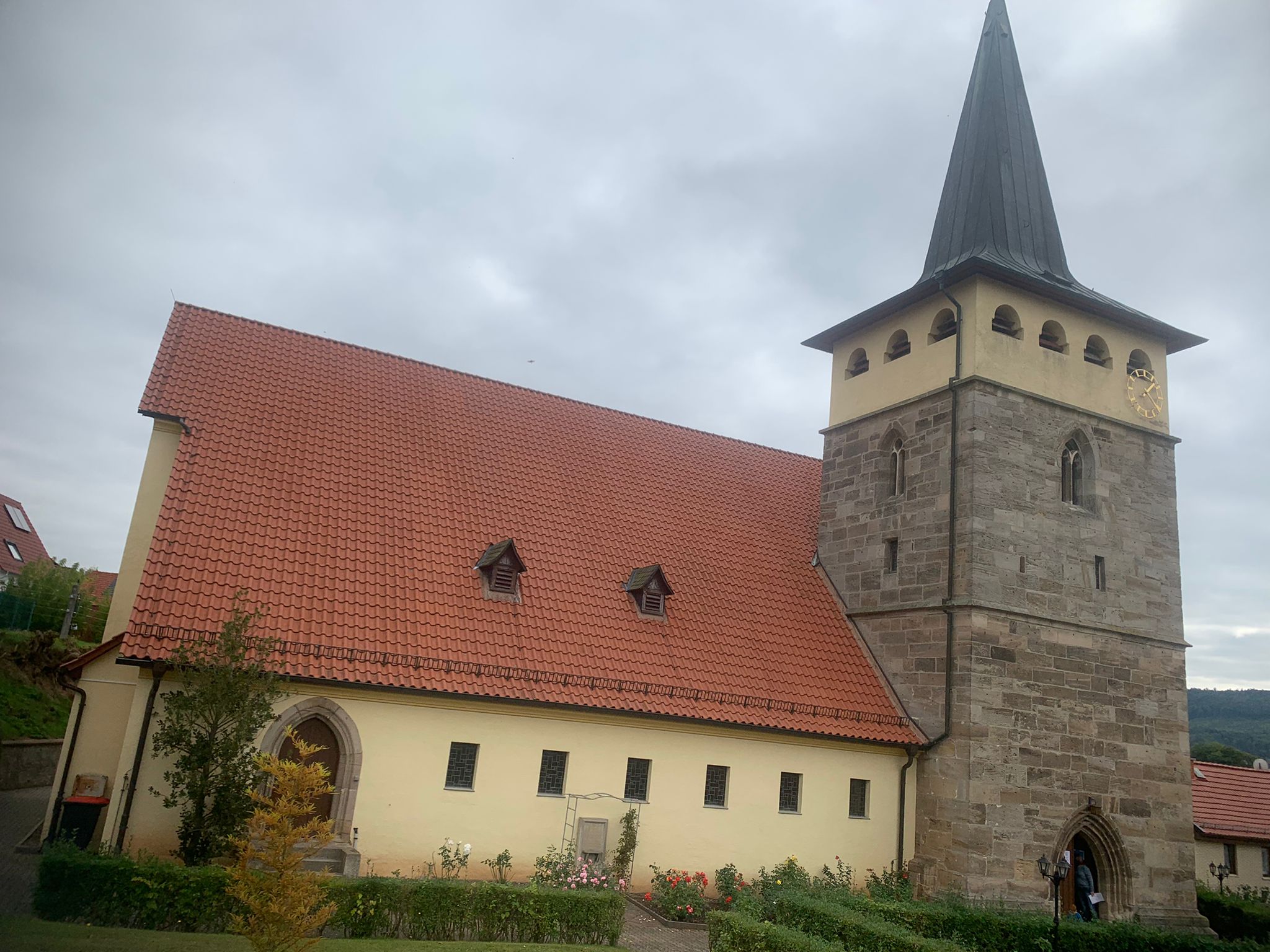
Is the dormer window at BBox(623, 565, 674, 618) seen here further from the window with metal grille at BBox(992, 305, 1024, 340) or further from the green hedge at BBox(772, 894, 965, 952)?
the window with metal grille at BBox(992, 305, 1024, 340)

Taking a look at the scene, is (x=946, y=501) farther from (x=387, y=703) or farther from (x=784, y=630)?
(x=387, y=703)

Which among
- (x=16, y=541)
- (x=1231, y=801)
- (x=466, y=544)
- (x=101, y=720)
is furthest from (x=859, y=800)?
(x=16, y=541)

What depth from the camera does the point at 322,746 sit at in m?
13.5

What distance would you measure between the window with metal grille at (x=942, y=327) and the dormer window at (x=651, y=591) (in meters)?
7.44

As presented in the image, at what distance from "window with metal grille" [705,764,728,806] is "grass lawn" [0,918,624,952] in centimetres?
582

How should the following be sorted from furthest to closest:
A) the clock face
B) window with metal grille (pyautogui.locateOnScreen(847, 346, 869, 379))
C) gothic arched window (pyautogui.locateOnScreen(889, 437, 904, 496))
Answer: window with metal grille (pyautogui.locateOnScreen(847, 346, 869, 379))
the clock face
gothic arched window (pyautogui.locateOnScreen(889, 437, 904, 496))

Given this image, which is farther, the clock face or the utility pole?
the utility pole

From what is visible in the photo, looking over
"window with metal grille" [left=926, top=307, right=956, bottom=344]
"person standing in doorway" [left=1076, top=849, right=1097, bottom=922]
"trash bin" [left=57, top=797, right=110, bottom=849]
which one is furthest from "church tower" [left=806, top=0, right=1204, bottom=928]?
"trash bin" [left=57, top=797, right=110, bottom=849]

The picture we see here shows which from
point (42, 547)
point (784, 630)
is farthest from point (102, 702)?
point (42, 547)

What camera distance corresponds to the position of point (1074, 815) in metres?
16.6

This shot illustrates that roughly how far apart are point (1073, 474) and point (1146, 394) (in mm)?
2745

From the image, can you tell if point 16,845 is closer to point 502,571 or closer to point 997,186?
point 502,571

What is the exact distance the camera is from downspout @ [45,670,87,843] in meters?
12.9

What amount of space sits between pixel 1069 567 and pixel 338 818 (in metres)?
13.6
